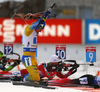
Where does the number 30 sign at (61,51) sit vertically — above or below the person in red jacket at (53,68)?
above

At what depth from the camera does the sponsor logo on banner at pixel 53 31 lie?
57.1 ft

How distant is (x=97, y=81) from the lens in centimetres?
708

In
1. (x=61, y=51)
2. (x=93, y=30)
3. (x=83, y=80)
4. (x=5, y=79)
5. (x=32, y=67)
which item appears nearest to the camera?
(x=83, y=80)

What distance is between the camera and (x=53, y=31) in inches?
686

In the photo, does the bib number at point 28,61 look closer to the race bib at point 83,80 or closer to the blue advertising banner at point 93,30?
the race bib at point 83,80

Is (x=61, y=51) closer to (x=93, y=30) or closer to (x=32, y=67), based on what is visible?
(x=32, y=67)

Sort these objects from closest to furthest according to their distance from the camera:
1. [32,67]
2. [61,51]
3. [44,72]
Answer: [32,67], [44,72], [61,51]

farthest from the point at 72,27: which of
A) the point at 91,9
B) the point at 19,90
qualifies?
the point at 19,90

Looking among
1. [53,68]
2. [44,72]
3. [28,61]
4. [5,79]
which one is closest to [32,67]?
[28,61]

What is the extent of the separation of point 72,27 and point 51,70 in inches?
374

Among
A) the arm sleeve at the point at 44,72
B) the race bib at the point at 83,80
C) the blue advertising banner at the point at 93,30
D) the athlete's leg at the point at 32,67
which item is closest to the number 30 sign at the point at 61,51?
the arm sleeve at the point at 44,72

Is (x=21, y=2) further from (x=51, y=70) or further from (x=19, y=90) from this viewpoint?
(x=19, y=90)

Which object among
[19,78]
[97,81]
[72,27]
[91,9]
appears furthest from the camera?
[91,9]

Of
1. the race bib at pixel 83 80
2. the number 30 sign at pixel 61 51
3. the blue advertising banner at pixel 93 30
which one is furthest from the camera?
the blue advertising banner at pixel 93 30
